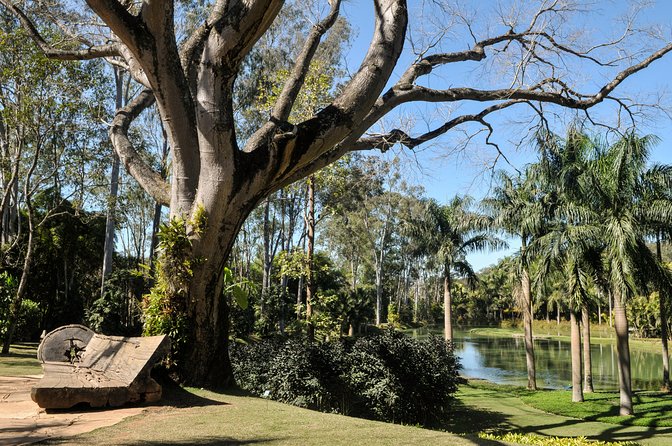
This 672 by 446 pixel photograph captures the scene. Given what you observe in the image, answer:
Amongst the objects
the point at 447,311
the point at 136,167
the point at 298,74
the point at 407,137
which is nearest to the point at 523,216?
the point at 447,311

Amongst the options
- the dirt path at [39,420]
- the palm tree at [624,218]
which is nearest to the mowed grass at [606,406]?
the palm tree at [624,218]

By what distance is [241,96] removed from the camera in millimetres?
26156

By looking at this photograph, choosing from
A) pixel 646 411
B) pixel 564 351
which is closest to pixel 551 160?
pixel 646 411

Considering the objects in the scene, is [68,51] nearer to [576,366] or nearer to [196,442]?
[196,442]

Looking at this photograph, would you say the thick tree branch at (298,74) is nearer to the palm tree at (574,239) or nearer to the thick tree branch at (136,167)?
the thick tree branch at (136,167)

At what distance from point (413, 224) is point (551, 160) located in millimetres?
12536

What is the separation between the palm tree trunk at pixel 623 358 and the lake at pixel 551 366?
22.2ft

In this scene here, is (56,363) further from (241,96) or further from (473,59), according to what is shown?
(241,96)

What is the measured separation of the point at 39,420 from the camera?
4965 mm

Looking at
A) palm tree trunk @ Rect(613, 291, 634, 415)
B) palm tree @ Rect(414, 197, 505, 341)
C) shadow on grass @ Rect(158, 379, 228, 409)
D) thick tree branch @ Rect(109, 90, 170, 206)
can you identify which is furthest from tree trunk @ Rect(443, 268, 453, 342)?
shadow on grass @ Rect(158, 379, 228, 409)

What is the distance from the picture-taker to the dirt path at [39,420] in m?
4.36

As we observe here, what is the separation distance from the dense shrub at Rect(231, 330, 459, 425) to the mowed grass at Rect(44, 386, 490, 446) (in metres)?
4.39

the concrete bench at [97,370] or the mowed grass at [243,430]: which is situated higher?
the concrete bench at [97,370]

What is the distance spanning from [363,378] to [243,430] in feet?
Result: 20.5
